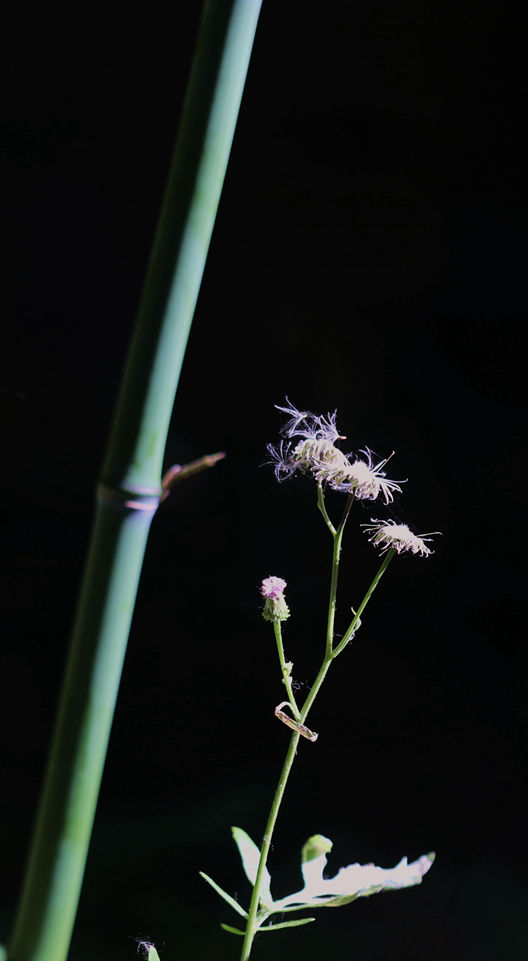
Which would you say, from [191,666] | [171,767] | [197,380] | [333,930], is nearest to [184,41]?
[197,380]

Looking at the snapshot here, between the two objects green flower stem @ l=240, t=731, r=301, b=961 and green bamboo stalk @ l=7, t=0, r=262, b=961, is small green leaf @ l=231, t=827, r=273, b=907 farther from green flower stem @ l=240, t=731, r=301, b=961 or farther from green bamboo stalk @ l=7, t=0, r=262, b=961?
green bamboo stalk @ l=7, t=0, r=262, b=961

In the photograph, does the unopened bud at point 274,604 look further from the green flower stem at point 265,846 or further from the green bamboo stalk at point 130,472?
the green bamboo stalk at point 130,472

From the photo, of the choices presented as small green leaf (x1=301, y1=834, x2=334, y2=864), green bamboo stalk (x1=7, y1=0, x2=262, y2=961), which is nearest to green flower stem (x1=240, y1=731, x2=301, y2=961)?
small green leaf (x1=301, y1=834, x2=334, y2=864)

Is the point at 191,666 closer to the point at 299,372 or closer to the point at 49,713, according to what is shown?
the point at 49,713

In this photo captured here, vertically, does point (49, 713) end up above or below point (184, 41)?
below

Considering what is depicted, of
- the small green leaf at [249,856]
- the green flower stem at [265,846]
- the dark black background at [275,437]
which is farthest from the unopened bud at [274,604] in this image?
the dark black background at [275,437]

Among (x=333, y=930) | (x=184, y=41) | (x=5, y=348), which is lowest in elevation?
(x=333, y=930)

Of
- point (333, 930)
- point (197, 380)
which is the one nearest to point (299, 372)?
point (197, 380)
